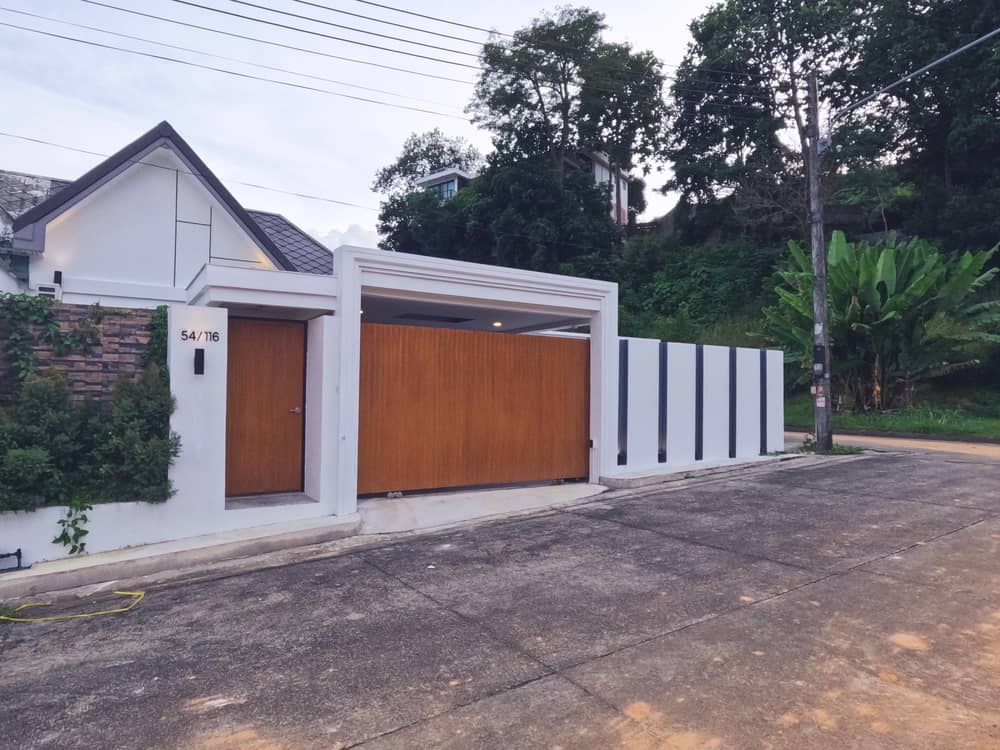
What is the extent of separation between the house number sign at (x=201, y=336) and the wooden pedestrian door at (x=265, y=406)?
0.91 metres

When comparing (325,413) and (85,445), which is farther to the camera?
(325,413)

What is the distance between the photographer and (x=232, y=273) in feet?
24.2

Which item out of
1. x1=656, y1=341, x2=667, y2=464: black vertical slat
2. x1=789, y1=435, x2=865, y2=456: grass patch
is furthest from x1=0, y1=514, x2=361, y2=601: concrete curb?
x1=789, y1=435, x2=865, y2=456: grass patch

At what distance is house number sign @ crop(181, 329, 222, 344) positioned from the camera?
701 cm

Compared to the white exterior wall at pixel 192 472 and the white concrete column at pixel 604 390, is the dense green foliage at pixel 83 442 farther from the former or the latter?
the white concrete column at pixel 604 390

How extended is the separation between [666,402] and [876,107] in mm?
22801

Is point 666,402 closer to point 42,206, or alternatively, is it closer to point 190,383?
point 190,383

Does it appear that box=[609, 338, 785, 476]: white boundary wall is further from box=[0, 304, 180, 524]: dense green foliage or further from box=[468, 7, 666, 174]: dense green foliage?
box=[468, 7, 666, 174]: dense green foliage

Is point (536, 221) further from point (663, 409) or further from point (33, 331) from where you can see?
point (33, 331)

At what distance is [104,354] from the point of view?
6.80 meters

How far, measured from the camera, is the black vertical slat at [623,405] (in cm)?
1068

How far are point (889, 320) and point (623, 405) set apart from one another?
35.4ft

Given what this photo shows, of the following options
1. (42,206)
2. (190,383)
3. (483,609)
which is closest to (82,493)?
(190,383)

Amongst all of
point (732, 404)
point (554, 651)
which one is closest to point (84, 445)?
point (554, 651)
